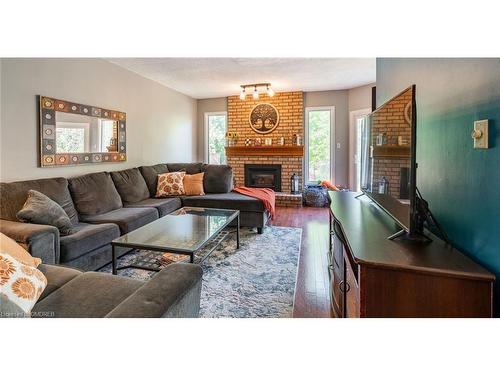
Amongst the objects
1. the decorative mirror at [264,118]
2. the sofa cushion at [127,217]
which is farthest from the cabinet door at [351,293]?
the decorative mirror at [264,118]

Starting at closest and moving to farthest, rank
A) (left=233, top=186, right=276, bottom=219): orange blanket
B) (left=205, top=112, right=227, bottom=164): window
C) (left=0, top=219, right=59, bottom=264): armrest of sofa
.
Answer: (left=0, top=219, right=59, bottom=264): armrest of sofa
(left=233, top=186, right=276, bottom=219): orange blanket
(left=205, top=112, right=227, bottom=164): window

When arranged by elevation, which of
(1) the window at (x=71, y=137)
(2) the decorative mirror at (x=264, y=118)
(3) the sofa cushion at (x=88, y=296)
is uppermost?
(2) the decorative mirror at (x=264, y=118)

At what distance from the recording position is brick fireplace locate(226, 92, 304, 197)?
19.1 ft

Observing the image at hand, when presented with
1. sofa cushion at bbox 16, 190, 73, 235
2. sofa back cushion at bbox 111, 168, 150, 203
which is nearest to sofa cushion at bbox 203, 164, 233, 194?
sofa back cushion at bbox 111, 168, 150, 203

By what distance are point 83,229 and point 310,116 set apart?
4858 millimetres

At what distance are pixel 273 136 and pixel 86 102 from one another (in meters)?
3.66

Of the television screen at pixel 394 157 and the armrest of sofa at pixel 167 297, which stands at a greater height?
the television screen at pixel 394 157

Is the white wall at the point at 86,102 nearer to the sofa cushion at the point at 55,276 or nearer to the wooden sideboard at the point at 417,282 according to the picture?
the sofa cushion at the point at 55,276

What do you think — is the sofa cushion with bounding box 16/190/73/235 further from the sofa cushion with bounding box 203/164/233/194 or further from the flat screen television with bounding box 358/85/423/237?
the flat screen television with bounding box 358/85/423/237

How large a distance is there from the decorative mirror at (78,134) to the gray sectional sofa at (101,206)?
0.92 ft

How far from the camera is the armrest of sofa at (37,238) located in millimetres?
1854

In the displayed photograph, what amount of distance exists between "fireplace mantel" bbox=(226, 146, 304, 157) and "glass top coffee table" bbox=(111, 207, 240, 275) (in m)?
2.94
